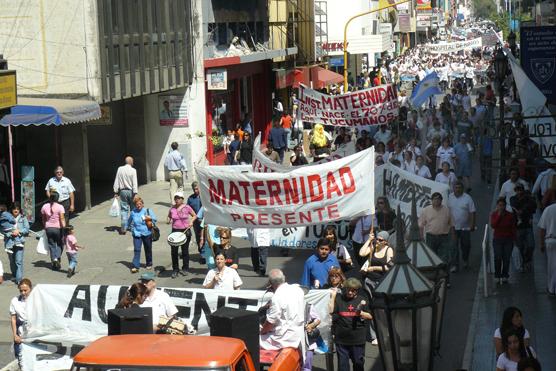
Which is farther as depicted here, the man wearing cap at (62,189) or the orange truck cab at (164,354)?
the man wearing cap at (62,189)

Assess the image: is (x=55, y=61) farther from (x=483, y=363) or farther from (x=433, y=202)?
(x=483, y=363)

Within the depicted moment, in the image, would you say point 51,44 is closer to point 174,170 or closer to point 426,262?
point 174,170

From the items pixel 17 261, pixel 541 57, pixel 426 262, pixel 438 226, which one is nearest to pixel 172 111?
pixel 17 261

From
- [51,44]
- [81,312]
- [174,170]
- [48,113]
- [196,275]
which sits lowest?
[196,275]

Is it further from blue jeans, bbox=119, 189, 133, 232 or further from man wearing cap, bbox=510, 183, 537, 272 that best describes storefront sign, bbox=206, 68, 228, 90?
man wearing cap, bbox=510, 183, 537, 272

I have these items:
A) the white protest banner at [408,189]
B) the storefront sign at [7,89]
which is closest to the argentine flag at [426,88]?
the white protest banner at [408,189]

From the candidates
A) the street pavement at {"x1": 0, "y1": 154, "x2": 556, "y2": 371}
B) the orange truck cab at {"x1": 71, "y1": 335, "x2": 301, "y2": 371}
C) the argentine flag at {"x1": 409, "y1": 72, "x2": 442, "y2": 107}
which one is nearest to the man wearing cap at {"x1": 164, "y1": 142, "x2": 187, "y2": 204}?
the street pavement at {"x1": 0, "y1": 154, "x2": 556, "y2": 371}

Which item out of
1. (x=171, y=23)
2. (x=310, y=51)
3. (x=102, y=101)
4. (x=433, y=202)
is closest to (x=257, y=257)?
(x=433, y=202)

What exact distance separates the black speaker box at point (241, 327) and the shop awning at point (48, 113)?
41.9ft

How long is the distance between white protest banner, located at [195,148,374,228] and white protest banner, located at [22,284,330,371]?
2.35 metres

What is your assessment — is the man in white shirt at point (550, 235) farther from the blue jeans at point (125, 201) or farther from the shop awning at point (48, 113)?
the shop awning at point (48, 113)

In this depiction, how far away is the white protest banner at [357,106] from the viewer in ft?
93.2

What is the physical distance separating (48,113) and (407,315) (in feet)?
51.6

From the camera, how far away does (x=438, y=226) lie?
719 inches
